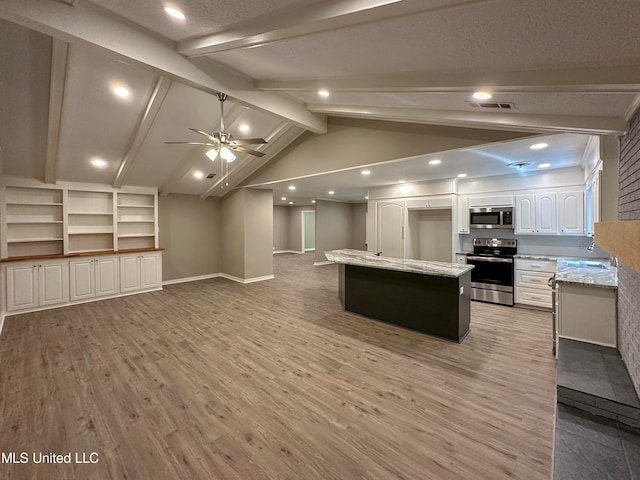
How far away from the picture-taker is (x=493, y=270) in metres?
5.04

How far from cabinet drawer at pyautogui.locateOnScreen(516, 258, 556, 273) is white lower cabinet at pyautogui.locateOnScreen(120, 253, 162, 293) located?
769 centimetres

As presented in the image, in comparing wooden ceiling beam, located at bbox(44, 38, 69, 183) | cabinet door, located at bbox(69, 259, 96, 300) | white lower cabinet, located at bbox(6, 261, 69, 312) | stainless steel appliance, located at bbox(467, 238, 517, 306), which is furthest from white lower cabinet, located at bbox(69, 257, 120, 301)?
stainless steel appliance, located at bbox(467, 238, 517, 306)

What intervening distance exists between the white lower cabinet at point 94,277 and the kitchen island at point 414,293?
195 inches

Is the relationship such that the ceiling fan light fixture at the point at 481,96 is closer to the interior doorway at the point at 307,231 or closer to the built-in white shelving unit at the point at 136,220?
the built-in white shelving unit at the point at 136,220

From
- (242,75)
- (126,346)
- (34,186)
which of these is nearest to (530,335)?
(242,75)

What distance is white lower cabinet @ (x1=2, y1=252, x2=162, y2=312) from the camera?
15.6ft

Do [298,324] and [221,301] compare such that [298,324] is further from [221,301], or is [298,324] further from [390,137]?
[390,137]

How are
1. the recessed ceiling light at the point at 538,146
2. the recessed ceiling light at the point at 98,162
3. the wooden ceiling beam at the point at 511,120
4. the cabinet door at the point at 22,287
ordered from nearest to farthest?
the wooden ceiling beam at the point at 511,120 < the recessed ceiling light at the point at 538,146 < the cabinet door at the point at 22,287 < the recessed ceiling light at the point at 98,162

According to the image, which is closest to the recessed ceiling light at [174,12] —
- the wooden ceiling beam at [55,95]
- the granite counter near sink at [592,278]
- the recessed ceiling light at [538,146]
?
the wooden ceiling beam at [55,95]

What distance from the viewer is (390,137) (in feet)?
13.3

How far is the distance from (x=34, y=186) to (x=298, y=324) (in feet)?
18.3

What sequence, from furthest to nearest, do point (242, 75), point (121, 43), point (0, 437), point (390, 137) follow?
point (390, 137), point (242, 75), point (121, 43), point (0, 437)

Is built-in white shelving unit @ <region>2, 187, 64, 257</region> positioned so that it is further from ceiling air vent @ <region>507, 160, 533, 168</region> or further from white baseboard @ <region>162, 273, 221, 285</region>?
ceiling air vent @ <region>507, 160, 533, 168</region>

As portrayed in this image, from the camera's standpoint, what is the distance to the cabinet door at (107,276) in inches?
223
